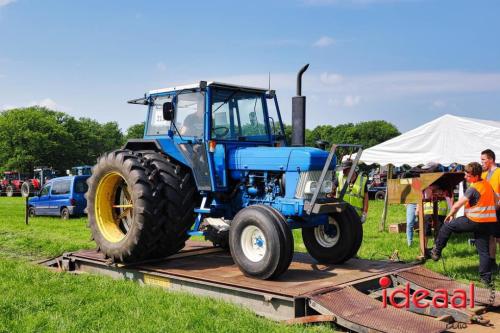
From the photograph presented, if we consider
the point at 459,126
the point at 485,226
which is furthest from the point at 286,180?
the point at 459,126

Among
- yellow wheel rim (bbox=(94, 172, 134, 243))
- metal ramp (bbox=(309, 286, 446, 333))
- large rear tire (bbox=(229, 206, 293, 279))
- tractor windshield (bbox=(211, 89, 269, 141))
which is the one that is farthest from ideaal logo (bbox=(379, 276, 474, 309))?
yellow wheel rim (bbox=(94, 172, 134, 243))

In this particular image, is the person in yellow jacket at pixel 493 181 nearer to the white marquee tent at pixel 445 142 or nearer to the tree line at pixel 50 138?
the white marquee tent at pixel 445 142

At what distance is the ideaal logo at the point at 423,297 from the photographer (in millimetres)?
5086

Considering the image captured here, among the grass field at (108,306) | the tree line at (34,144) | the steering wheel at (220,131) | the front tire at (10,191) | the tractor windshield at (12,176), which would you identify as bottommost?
the grass field at (108,306)

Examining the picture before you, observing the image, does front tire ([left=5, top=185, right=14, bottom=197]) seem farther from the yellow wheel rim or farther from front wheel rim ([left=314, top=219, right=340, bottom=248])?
front wheel rim ([left=314, top=219, right=340, bottom=248])

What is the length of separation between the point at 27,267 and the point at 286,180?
4.15 m

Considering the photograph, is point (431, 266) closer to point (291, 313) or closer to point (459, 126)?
point (291, 313)

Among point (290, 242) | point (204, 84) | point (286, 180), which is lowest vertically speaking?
point (290, 242)

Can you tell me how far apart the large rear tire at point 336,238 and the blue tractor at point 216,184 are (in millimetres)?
13

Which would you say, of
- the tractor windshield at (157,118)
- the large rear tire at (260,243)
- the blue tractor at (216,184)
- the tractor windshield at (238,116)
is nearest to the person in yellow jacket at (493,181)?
the blue tractor at (216,184)

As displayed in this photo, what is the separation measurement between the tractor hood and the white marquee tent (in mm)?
6405

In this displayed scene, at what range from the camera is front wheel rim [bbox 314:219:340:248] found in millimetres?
6953

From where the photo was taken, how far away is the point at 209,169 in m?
6.77

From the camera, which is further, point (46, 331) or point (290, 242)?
point (290, 242)
